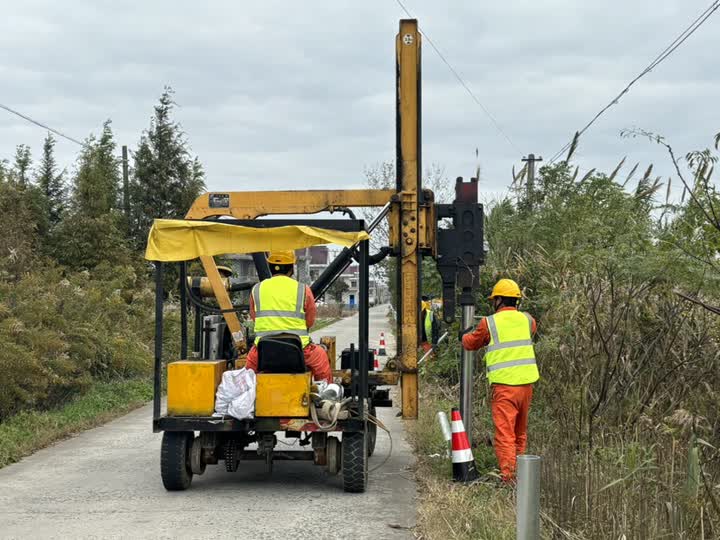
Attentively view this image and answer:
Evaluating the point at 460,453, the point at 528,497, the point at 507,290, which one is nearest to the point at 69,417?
the point at 460,453

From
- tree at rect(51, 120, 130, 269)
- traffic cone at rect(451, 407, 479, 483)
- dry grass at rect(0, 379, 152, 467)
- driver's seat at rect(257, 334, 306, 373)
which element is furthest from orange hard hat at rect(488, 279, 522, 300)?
tree at rect(51, 120, 130, 269)

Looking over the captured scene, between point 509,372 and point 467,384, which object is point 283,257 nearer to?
point 467,384

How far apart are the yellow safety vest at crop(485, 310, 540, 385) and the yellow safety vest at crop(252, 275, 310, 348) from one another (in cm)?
170

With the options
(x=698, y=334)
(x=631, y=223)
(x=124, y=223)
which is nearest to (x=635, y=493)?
(x=698, y=334)

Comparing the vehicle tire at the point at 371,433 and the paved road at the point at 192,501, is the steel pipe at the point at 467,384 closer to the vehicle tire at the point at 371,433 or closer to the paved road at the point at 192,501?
the paved road at the point at 192,501

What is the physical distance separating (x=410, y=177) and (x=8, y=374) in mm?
5584

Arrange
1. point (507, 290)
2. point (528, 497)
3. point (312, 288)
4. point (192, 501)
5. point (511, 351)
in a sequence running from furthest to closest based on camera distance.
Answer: point (312, 288) < point (507, 290) < point (511, 351) < point (192, 501) < point (528, 497)

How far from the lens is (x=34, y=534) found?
23.1 feet

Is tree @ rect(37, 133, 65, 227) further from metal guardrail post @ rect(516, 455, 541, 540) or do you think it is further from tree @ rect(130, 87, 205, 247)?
metal guardrail post @ rect(516, 455, 541, 540)

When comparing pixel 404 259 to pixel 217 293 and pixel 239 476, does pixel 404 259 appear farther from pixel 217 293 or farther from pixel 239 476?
pixel 239 476

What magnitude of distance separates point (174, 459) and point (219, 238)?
1.97 metres

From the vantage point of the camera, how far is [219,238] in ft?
27.8

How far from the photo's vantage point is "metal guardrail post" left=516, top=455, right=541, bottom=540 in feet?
14.3

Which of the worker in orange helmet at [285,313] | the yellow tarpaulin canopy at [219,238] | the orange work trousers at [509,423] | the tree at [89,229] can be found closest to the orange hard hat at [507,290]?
the orange work trousers at [509,423]
